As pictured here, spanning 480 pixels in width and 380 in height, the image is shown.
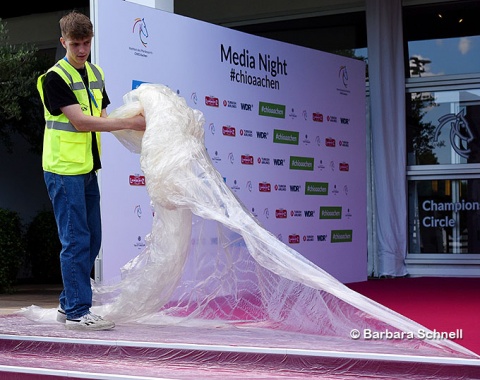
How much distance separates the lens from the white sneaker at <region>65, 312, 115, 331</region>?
4.80 metres

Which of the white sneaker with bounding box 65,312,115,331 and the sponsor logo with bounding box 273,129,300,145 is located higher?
the sponsor logo with bounding box 273,129,300,145

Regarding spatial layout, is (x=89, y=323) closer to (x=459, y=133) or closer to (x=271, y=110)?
(x=271, y=110)

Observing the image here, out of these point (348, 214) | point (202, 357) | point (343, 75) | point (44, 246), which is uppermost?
point (343, 75)

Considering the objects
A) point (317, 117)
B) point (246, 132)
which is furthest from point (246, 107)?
point (317, 117)

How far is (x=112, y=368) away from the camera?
4.15 m

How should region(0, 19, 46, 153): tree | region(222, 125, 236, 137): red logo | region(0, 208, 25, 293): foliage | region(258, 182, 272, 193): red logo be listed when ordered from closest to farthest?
1. region(222, 125, 236, 137): red logo
2. region(258, 182, 272, 193): red logo
3. region(0, 19, 46, 153): tree
4. region(0, 208, 25, 293): foliage

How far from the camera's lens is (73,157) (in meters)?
4.90

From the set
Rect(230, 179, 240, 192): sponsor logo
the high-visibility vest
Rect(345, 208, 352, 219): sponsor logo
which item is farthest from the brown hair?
Rect(345, 208, 352, 219): sponsor logo

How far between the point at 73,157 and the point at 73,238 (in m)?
0.44

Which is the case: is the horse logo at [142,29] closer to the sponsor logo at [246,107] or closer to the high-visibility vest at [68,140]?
the sponsor logo at [246,107]

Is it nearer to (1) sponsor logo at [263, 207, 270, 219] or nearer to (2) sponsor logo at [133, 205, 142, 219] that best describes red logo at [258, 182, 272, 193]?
(1) sponsor logo at [263, 207, 270, 219]

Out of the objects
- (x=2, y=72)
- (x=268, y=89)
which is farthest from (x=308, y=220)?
(x=2, y=72)

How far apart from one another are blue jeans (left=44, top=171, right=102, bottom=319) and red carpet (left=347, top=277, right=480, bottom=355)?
2.00m

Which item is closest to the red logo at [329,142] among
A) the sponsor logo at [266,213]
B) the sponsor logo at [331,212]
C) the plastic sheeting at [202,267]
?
the sponsor logo at [331,212]
